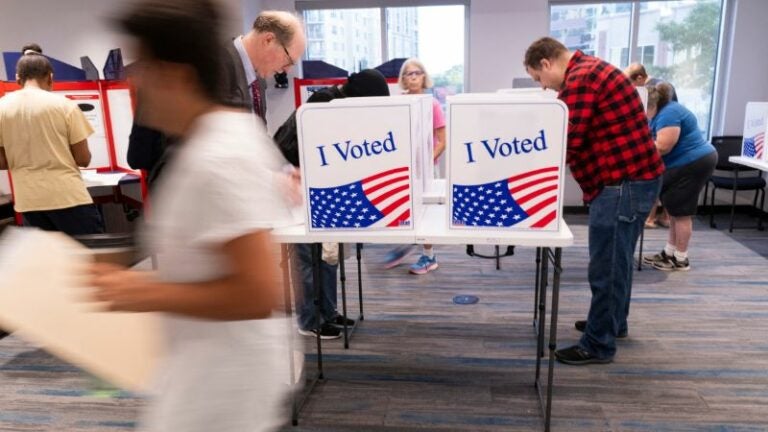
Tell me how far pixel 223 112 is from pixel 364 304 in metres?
2.64

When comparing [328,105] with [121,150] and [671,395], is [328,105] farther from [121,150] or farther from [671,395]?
[121,150]

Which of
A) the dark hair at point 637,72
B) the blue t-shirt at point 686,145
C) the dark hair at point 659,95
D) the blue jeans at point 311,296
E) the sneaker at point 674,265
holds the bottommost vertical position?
the sneaker at point 674,265

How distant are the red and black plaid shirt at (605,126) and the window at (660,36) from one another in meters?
3.77

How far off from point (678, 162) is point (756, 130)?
3.88 feet

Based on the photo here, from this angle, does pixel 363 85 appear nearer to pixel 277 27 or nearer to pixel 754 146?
pixel 277 27

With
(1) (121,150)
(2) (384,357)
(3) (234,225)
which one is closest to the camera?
(3) (234,225)

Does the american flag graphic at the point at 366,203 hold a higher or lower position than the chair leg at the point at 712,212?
higher

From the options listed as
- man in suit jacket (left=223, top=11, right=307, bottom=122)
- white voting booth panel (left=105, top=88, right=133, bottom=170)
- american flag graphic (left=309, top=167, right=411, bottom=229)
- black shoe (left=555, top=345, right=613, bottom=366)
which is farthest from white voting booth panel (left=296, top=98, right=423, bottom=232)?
white voting booth panel (left=105, top=88, right=133, bottom=170)

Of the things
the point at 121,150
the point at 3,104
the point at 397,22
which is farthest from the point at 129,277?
the point at 397,22

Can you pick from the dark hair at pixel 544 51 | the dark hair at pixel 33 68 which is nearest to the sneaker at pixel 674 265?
the dark hair at pixel 544 51

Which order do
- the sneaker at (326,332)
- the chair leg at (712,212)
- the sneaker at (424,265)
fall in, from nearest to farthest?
the sneaker at (326,332) < the sneaker at (424,265) < the chair leg at (712,212)

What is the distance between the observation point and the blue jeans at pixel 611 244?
2277 millimetres

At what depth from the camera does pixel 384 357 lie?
2660 mm

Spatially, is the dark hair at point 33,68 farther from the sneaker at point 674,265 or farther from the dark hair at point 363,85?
the sneaker at point 674,265
